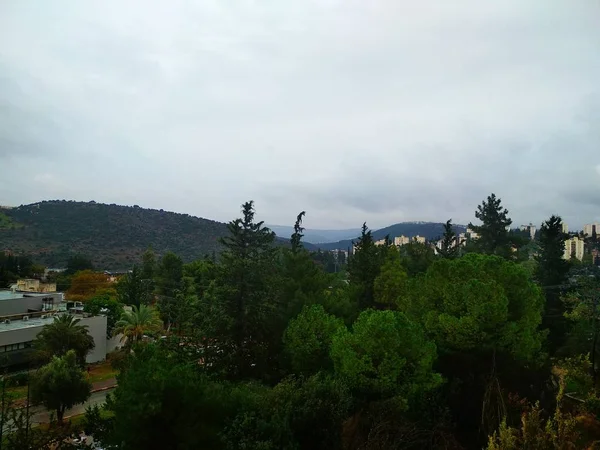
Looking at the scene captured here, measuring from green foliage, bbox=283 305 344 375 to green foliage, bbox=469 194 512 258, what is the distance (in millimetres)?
22514

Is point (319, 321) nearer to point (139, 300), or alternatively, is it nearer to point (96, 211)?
Result: point (139, 300)

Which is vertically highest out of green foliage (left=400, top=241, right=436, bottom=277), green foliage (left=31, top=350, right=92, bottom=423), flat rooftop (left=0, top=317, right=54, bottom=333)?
green foliage (left=400, top=241, right=436, bottom=277)

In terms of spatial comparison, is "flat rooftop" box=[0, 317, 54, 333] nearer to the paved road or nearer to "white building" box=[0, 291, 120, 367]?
"white building" box=[0, 291, 120, 367]

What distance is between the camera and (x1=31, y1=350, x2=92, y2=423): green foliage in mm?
19178

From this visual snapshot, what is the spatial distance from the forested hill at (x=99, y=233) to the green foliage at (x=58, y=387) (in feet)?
226

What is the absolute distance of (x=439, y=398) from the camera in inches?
635

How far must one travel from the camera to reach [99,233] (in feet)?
324

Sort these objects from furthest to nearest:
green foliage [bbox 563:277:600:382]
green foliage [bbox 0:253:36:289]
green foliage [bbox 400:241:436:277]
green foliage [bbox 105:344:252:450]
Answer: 1. green foliage [bbox 0:253:36:289]
2. green foliage [bbox 400:241:436:277]
3. green foliage [bbox 563:277:600:382]
4. green foliage [bbox 105:344:252:450]

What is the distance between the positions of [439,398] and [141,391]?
37.1 feet

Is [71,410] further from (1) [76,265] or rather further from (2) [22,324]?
(1) [76,265]

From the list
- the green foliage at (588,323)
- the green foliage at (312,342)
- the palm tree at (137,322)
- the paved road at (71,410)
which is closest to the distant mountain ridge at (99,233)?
the green foliage at (588,323)

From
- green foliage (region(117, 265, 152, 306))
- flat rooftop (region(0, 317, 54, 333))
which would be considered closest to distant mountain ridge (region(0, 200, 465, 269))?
green foliage (region(117, 265, 152, 306))

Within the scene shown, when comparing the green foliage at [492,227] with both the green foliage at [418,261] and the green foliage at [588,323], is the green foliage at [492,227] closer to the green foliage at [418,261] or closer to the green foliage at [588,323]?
the green foliage at [418,261]

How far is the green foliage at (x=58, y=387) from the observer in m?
19.2
